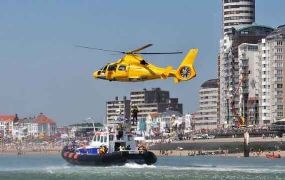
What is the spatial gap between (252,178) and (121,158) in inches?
896

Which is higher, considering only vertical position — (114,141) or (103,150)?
(114,141)

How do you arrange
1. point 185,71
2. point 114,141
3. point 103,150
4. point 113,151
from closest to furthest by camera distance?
point 185,71 < point 103,150 < point 113,151 < point 114,141

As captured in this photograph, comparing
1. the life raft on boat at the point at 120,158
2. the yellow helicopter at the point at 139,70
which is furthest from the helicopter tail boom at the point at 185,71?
the life raft on boat at the point at 120,158

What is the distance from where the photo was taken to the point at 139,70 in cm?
8744

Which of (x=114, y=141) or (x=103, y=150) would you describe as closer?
(x=103, y=150)

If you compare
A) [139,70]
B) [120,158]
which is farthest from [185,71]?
[120,158]

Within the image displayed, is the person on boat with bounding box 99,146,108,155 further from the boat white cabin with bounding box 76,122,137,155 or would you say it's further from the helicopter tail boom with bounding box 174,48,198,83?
the helicopter tail boom with bounding box 174,48,198,83

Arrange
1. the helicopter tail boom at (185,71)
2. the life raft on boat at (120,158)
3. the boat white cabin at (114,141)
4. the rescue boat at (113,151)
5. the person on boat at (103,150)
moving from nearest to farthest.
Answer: the helicopter tail boom at (185,71) < the life raft on boat at (120,158) < the rescue boat at (113,151) < the person on boat at (103,150) < the boat white cabin at (114,141)

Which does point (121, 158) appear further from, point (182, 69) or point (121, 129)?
point (182, 69)

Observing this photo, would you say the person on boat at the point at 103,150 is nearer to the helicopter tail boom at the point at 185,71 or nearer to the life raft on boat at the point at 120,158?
the life raft on boat at the point at 120,158

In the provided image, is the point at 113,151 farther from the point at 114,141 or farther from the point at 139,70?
the point at 139,70

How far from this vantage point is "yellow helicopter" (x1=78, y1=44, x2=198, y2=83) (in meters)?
86.1

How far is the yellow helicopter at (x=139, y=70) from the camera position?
86125 millimetres

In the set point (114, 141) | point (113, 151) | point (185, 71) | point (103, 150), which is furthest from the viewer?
point (114, 141)
